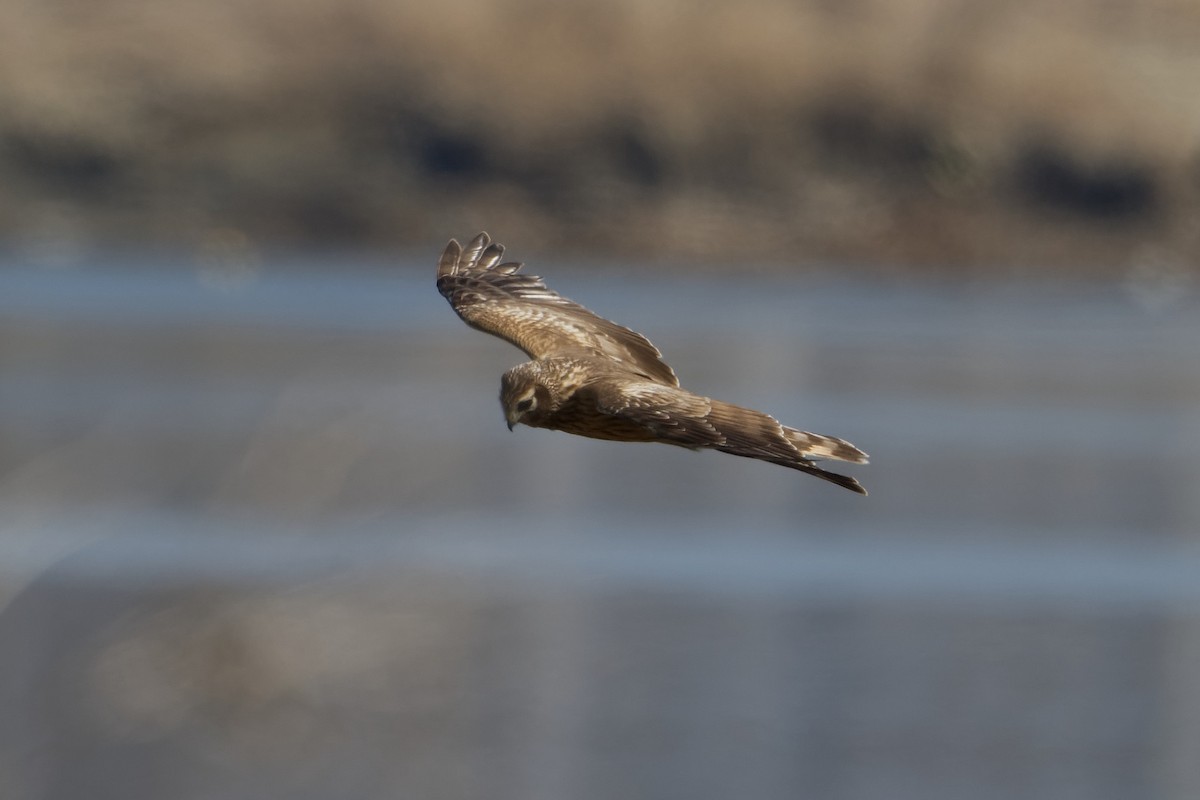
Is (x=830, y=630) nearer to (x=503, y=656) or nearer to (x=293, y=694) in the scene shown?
(x=503, y=656)

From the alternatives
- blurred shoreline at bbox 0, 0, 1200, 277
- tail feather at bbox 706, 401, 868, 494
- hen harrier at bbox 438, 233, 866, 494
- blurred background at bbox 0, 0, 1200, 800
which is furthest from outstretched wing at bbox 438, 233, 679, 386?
blurred shoreline at bbox 0, 0, 1200, 277

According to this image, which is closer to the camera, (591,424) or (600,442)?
(591,424)

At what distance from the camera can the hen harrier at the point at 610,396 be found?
41.2ft

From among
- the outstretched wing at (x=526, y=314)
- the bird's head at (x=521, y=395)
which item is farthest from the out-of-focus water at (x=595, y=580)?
the bird's head at (x=521, y=395)

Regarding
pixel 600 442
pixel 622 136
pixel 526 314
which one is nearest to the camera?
pixel 526 314

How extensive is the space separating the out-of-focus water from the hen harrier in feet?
63.8

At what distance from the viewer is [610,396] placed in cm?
1300

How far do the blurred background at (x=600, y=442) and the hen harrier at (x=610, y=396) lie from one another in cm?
1937

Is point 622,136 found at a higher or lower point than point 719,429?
higher

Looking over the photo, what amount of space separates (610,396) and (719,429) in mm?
657

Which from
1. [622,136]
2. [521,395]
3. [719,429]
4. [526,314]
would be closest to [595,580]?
[526,314]

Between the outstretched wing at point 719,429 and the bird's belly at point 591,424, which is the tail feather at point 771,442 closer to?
the outstretched wing at point 719,429

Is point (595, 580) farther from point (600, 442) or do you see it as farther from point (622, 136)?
point (622, 136)

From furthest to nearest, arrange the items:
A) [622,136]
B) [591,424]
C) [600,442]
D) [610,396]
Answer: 1. [622,136]
2. [600,442]
3. [591,424]
4. [610,396]
